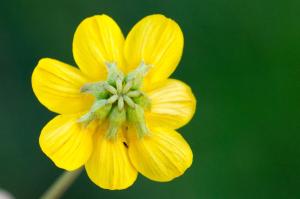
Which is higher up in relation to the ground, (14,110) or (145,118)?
(145,118)

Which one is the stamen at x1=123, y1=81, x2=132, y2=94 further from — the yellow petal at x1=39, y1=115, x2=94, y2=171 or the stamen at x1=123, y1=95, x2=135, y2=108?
the yellow petal at x1=39, y1=115, x2=94, y2=171

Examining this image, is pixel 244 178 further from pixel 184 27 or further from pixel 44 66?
pixel 44 66

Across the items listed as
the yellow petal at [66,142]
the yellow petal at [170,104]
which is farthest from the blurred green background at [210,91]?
the yellow petal at [66,142]

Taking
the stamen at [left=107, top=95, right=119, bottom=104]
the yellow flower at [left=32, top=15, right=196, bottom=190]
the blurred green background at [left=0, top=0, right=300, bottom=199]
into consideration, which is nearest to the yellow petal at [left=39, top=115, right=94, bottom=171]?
the yellow flower at [left=32, top=15, right=196, bottom=190]

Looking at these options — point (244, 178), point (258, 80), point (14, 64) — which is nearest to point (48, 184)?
point (14, 64)

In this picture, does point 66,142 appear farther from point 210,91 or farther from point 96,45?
point 210,91
